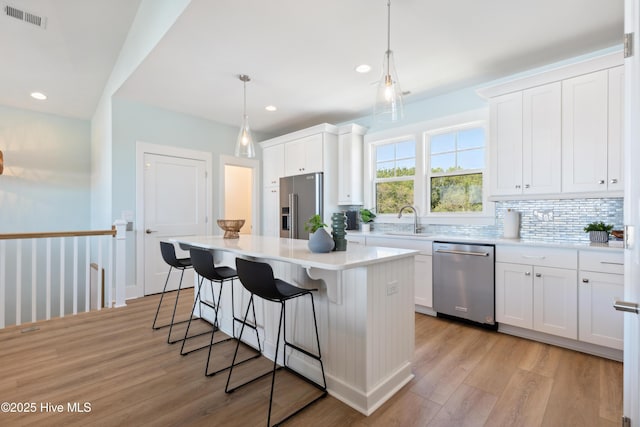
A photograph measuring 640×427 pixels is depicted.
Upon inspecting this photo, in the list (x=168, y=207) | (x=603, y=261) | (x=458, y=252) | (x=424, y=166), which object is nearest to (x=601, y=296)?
(x=603, y=261)

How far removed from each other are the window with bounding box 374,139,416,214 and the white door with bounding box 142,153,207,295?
2748 millimetres

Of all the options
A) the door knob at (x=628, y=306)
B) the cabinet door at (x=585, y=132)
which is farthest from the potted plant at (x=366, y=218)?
the door knob at (x=628, y=306)

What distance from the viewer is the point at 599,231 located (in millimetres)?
2578

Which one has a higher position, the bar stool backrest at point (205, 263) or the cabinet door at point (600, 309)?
the bar stool backrest at point (205, 263)

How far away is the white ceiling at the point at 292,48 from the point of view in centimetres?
221

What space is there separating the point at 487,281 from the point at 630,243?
2.13 metres

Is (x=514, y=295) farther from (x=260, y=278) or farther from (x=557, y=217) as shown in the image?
(x=260, y=278)

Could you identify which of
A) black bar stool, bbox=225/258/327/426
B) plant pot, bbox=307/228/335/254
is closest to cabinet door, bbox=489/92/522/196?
plant pot, bbox=307/228/335/254

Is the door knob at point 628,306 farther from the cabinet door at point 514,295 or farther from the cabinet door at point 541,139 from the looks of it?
the cabinet door at point 541,139

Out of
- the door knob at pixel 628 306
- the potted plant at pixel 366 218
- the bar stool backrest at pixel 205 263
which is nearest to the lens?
the door knob at pixel 628 306

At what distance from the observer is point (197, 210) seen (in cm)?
468

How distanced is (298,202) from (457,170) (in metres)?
2.28

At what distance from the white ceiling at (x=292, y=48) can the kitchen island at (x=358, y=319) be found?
5.81 ft

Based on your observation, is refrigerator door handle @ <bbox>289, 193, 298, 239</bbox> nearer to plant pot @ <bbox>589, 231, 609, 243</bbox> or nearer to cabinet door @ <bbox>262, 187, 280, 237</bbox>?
cabinet door @ <bbox>262, 187, 280, 237</bbox>
